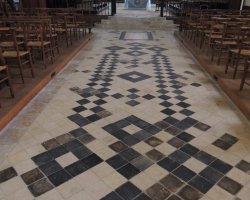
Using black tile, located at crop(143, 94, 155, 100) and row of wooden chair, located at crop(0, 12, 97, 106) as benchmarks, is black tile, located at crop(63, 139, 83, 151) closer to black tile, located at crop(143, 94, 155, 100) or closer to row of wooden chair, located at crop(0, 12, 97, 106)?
row of wooden chair, located at crop(0, 12, 97, 106)

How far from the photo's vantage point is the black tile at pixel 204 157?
233 centimetres

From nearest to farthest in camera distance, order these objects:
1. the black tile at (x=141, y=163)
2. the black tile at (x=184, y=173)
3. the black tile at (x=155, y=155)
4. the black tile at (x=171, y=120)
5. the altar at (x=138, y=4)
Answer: the black tile at (x=184, y=173) → the black tile at (x=141, y=163) → the black tile at (x=155, y=155) → the black tile at (x=171, y=120) → the altar at (x=138, y=4)

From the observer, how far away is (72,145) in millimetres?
2539

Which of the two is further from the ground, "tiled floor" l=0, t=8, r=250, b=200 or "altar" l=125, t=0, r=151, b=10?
"altar" l=125, t=0, r=151, b=10

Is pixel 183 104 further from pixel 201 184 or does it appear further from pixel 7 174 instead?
pixel 7 174

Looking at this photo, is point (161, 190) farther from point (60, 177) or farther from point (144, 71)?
point (144, 71)

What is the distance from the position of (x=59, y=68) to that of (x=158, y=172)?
3.30 meters

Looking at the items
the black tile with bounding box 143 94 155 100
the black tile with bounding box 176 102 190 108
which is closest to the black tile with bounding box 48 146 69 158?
the black tile with bounding box 143 94 155 100

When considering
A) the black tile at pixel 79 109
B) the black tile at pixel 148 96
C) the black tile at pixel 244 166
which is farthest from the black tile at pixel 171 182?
the black tile at pixel 148 96

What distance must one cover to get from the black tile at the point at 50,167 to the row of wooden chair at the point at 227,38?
104 inches

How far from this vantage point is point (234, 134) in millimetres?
2771

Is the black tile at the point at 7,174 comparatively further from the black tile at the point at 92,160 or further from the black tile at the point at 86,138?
the black tile at the point at 86,138

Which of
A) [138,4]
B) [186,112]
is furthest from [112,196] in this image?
[138,4]

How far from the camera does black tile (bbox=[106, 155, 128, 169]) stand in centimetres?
226
